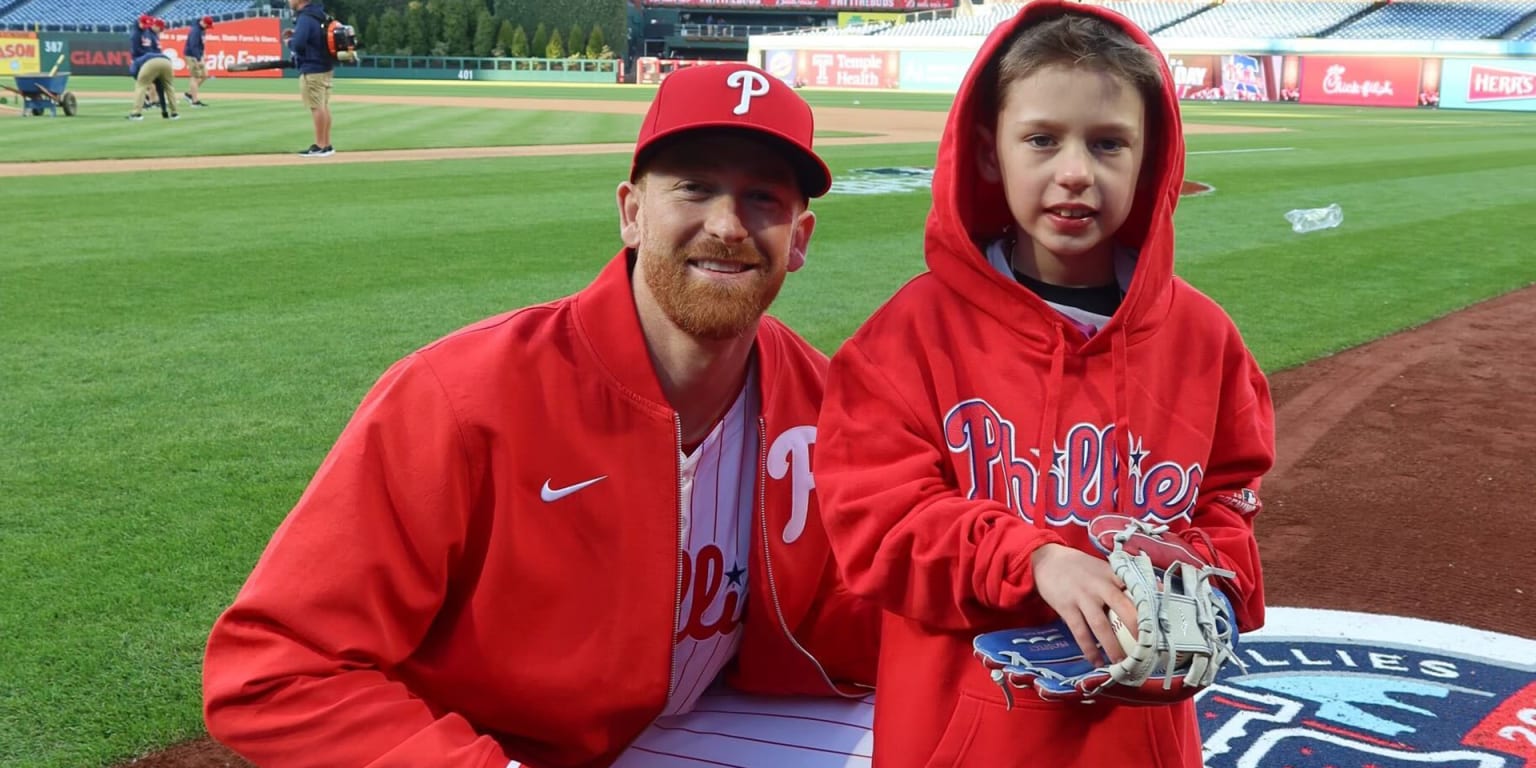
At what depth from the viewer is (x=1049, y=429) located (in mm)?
1865

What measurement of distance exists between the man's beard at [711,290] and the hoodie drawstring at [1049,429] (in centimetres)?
49

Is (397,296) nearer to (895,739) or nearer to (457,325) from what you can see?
(457,325)

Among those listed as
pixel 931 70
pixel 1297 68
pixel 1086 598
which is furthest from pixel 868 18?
pixel 1086 598

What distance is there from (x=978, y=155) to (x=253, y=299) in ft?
20.8

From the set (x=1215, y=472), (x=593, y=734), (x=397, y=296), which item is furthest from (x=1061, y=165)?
(x=397, y=296)

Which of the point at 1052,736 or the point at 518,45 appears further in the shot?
the point at 518,45

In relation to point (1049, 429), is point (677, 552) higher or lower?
lower

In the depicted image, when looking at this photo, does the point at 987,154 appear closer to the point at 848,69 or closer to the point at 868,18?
the point at 848,69

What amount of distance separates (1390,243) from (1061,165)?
35.7 feet

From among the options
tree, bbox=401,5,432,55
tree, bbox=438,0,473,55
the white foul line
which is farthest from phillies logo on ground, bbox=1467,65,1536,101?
tree, bbox=401,5,432,55

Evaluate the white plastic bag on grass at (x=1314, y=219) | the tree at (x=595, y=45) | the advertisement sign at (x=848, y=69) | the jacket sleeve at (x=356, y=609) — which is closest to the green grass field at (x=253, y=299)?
the white plastic bag on grass at (x=1314, y=219)

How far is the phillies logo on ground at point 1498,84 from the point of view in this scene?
39594mm

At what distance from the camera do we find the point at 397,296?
301 inches

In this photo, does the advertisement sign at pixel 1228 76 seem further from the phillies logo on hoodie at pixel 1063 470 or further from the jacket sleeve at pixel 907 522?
the jacket sleeve at pixel 907 522
